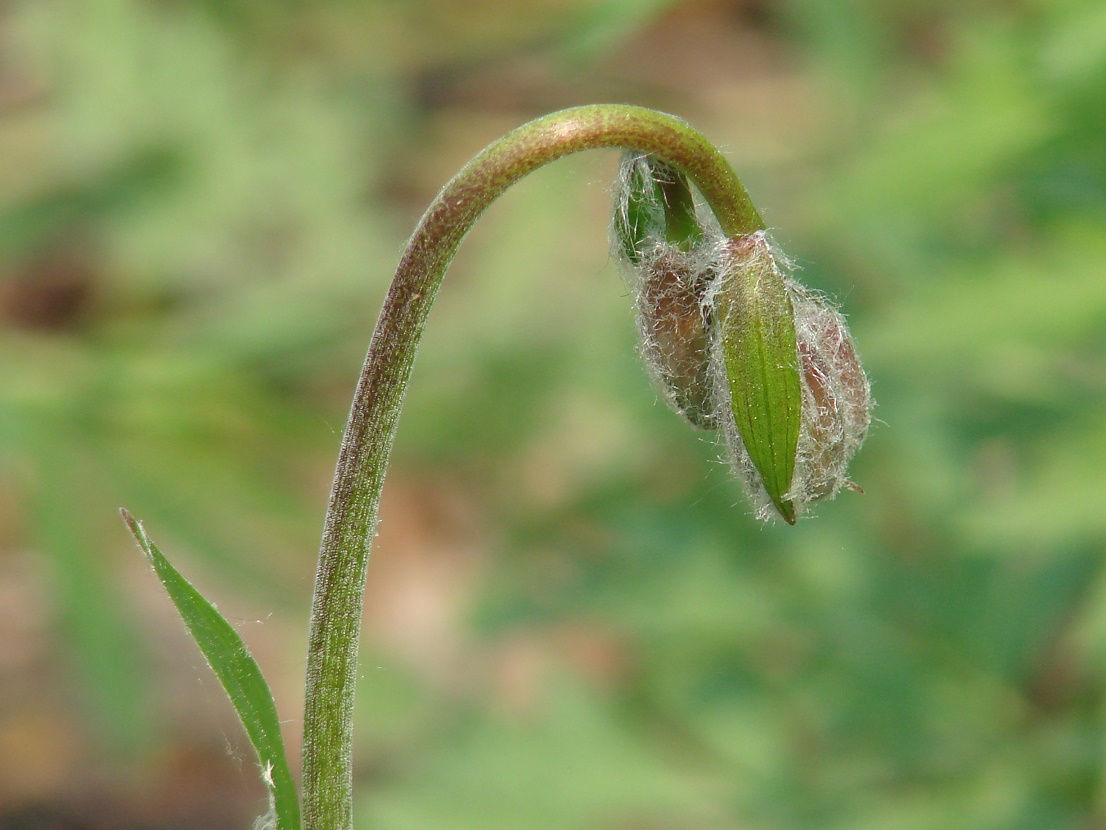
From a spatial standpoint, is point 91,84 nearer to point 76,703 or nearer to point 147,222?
point 147,222

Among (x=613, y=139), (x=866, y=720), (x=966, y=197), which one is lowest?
(x=613, y=139)

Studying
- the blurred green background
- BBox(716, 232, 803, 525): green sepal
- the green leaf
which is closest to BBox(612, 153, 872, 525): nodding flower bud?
BBox(716, 232, 803, 525): green sepal

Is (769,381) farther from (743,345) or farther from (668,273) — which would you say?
(668,273)

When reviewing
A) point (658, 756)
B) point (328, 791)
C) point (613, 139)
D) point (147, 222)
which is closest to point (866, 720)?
point (658, 756)

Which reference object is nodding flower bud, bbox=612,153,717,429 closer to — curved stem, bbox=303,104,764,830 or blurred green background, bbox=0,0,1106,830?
curved stem, bbox=303,104,764,830

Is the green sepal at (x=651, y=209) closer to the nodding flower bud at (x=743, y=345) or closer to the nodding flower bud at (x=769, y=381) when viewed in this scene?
the nodding flower bud at (x=743, y=345)

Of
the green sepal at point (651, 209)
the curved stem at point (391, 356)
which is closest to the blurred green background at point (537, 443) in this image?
the green sepal at point (651, 209)
